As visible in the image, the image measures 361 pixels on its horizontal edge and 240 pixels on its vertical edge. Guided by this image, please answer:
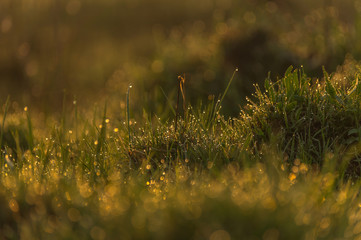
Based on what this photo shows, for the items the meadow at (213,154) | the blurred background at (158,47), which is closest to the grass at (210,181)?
the meadow at (213,154)

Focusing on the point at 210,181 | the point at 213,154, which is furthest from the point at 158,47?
the point at 210,181

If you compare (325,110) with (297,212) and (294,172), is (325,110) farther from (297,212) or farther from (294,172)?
(297,212)

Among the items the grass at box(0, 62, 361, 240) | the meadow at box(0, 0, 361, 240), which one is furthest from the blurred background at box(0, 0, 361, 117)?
the grass at box(0, 62, 361, 240)

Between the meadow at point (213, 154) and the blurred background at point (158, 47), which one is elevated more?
the blurred background at point (158, 47)

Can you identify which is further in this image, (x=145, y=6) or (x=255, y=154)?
(x=145, y=6)

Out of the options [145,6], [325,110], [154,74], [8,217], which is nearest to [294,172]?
[325,110]

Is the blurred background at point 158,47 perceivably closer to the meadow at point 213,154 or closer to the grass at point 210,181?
the meadow at point 213,154
